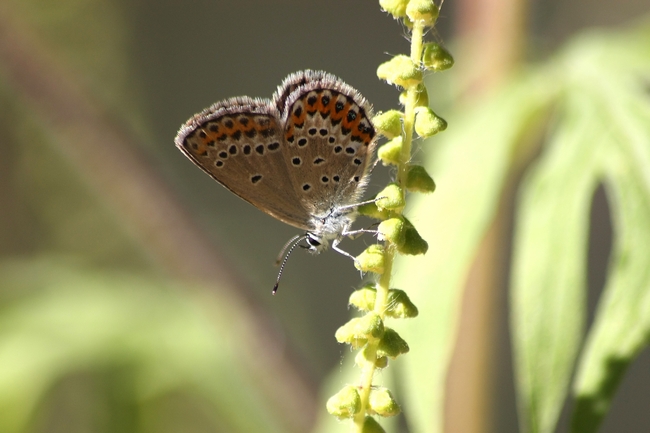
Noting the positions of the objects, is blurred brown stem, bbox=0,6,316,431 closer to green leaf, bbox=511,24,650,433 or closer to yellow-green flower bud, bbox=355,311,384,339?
green leaf, bbox=511,24,650,433

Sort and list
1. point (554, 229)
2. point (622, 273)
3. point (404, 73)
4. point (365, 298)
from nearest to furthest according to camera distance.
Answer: point (404, 73) → point (365, 298) → point (622, 273) → point (554, 229)

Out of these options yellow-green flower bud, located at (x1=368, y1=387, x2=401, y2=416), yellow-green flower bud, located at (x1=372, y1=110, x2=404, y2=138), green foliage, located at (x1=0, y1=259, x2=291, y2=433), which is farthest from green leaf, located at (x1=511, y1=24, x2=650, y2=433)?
green foliage, located at (x1=0, y1=259, x2=291, y2=433)

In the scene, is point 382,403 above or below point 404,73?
below

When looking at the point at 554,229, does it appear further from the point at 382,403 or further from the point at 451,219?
the point at 382,403

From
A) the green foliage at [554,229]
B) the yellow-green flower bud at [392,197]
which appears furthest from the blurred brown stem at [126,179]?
the yellow-green flower bud at [392,197]

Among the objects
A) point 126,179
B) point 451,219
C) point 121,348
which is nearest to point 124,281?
point 121,348

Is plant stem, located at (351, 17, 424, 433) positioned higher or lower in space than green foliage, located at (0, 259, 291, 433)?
lower
